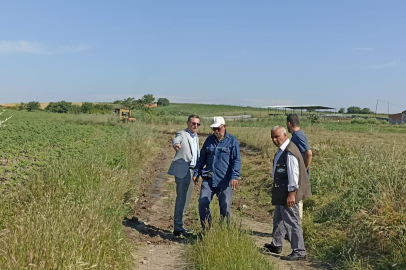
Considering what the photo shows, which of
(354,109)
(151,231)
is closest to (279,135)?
(151,231)

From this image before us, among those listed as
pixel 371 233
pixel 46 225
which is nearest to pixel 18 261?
pixel 46 225

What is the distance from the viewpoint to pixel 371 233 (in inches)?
209

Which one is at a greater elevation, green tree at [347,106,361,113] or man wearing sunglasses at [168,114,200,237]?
green tree at [347,106,361,113]

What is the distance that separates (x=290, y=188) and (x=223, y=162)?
1127 mm

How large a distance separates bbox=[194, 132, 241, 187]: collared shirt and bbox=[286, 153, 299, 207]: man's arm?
857mm

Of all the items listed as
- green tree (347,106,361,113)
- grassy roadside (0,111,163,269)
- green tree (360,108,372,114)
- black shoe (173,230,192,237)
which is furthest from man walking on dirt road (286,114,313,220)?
green tree (347,106,361,113)

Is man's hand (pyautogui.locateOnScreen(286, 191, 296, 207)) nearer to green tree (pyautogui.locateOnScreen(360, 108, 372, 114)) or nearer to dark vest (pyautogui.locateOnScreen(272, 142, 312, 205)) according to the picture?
dark vest (pyautogui.locateOnScreen(272, 142, 312, 205))

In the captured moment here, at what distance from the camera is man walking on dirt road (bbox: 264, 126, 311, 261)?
17.4 ft

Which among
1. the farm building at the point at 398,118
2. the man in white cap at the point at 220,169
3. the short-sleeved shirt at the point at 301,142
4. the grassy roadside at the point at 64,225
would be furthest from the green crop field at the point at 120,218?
the farm building at the point at 398,118

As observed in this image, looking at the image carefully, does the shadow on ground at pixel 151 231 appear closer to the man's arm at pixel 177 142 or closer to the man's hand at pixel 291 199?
the man's arm at pixel 177 142

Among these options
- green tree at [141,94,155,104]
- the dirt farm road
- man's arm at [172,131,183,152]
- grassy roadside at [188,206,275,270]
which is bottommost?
the dirt farm road

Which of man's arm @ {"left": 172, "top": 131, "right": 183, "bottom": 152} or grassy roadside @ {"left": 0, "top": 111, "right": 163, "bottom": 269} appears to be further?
man's arm @ {"left": 172, "top": 131, "right": 183, "bottom": 152}

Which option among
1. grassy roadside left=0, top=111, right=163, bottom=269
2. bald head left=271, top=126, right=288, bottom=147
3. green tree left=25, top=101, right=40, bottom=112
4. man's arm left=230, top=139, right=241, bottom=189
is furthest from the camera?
green tree left=25, top=101, right=40, bottom=112

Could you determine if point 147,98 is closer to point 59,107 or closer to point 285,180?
point 59,107
